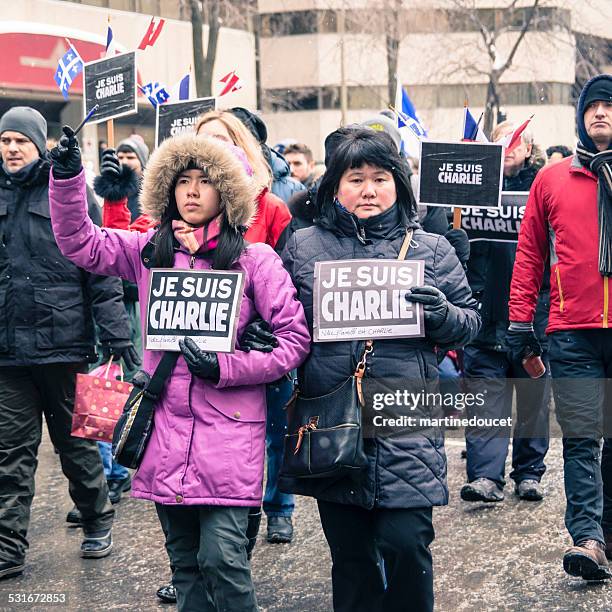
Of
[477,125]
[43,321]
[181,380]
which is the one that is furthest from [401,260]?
[477,125]

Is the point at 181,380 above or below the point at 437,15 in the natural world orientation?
below

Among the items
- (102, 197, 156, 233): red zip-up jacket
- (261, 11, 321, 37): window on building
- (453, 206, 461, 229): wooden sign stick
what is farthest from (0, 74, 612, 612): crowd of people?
(261, 11, 321, 37): window on building

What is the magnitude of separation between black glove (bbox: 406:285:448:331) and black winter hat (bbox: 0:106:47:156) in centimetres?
238

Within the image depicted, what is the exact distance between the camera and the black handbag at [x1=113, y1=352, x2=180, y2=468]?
384 centimetres

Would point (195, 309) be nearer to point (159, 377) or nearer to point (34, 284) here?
point (159, 377)

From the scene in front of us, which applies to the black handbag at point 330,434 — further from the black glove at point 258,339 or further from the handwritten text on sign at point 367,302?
the black glove at point 258,339

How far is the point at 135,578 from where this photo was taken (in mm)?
5059

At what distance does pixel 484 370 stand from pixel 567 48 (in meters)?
24.9

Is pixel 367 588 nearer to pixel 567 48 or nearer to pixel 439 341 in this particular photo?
pixel 439 341

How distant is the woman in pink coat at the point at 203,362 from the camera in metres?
3.74

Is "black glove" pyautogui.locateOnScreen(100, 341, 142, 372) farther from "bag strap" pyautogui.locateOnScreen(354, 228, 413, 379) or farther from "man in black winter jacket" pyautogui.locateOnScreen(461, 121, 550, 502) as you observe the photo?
"man in black winter jacket" pyautogui.locateOnScreen(461, 121, 550, 502)

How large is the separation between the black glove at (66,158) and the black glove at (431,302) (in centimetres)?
128

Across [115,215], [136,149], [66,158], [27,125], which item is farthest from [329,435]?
[136,149]

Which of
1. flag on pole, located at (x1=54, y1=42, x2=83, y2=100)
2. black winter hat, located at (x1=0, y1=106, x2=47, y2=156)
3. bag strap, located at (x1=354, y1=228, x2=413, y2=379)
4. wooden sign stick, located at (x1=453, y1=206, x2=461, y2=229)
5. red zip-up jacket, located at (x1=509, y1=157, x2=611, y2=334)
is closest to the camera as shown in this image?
bag strap, located at (x1=354, y1=228, x2=413, y2=379)
